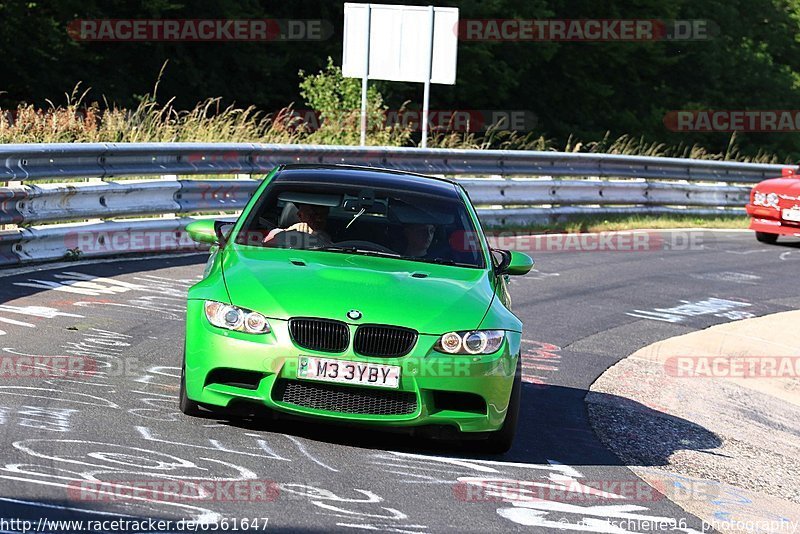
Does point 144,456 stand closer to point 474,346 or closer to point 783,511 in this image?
point 474,346

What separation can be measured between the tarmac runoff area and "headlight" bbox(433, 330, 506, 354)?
104 cm

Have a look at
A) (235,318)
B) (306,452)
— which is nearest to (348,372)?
(306,452)

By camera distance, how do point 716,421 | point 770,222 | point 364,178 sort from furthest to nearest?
point 770,222, point 716,421, point 364,178

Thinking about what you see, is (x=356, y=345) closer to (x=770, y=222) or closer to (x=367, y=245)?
(x=367, y=245)

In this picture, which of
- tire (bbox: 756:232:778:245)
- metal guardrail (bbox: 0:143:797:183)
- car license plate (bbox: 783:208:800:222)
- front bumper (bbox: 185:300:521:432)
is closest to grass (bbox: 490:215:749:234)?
metal guardrail (bbox: 0:143:797:183)

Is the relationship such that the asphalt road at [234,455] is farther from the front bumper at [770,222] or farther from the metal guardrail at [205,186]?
the front bumper at [770,222]

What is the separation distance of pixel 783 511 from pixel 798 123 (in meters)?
48.2

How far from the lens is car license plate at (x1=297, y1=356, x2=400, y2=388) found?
645 centimetres

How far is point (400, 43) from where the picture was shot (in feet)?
69.6

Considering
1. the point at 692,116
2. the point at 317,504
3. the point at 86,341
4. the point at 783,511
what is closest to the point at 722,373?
the point at 783,511

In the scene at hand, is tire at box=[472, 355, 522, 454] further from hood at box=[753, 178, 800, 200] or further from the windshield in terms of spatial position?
hood at box=[753, 178, 800, 200]

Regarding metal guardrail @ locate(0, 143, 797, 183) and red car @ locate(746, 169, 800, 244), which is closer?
metal guardrail @ locate(0, 143, 797, 183)

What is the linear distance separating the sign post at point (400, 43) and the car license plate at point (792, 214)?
5571 mm

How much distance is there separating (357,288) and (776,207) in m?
15.2
